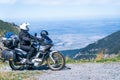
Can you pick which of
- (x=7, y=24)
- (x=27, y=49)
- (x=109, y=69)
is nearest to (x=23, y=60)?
(x=27, y=49)

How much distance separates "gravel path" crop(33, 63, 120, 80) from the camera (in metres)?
19.2

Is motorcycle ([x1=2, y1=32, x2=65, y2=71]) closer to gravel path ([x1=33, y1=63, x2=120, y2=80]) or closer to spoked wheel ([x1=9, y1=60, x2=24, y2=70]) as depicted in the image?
spoked wheel ([x1=9, y1=60, x2=24, y2=70])

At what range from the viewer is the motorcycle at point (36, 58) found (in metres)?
21.8

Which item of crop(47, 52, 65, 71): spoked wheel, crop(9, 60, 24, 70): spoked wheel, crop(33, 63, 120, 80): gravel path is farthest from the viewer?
crop(9, 60, 24, 70): spoked wheel

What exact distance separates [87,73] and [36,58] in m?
2.91

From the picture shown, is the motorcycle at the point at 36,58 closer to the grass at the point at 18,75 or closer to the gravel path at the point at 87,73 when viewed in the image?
the gravel path at the point at 87,73

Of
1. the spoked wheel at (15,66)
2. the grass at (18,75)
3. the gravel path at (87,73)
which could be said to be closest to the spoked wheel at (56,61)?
the gravel path at (87,73)

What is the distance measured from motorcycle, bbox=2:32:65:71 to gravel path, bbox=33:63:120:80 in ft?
1.48

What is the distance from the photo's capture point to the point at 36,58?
22.2 metres

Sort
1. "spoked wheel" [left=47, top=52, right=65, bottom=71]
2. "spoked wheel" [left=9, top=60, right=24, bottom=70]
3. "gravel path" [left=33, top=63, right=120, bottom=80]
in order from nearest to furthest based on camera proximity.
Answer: "gravel path" [left=33, top=63, right=120, bottom=80]
"spoked wheel" [left=47, top=52, right=65, bottom=71]
"spoked wheel" [left=9, top=60, right=24, bottom=70]

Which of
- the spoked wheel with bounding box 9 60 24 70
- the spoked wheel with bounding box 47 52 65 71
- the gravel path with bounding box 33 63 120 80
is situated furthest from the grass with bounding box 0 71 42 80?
the spoked wheel with bounding box 9 60 24 70

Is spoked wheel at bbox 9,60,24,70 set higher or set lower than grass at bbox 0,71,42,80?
higher

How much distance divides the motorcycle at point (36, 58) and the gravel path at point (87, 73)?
451mm

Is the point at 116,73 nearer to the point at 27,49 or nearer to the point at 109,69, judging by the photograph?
the point at 109,69
